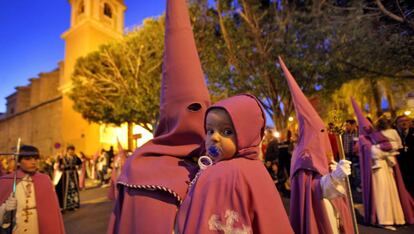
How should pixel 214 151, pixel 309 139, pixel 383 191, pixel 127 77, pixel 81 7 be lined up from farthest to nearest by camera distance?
pixel 81 7
pixel 127 77
pixel 383 191
pixel 309 139
pixel 214 151

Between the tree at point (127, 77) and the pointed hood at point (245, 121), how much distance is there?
51.0 feet

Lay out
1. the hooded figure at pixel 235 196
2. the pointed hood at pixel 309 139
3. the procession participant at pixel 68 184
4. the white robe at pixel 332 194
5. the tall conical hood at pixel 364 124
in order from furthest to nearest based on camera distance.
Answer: the procession participant at pixel 68 184 < the tall conical hood at pixel 364 124 < the pointed hood at pixel 309 139 < the white robe at pixel 332 194 < the hooded figure at pixel 235 196

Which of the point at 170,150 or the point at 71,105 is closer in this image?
the point at 170,150

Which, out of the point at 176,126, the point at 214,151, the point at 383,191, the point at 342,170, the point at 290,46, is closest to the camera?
the point at 214,151

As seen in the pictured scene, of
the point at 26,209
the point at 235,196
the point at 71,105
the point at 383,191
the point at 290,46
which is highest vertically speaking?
the point at 71,105

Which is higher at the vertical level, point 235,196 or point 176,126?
point 176,126

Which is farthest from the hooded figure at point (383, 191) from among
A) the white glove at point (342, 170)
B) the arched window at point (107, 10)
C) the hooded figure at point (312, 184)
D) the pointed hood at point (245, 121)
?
the arched window at point (107, 10)

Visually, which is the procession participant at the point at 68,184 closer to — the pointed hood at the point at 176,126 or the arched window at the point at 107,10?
the pointed hood at the point at 176,126

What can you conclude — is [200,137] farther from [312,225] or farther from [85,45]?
[85,45]

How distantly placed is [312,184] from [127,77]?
647 inches

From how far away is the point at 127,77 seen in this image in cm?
1798

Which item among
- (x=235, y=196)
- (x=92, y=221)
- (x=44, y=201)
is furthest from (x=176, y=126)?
(x=92, y=221)

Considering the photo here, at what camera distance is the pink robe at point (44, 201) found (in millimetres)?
3480

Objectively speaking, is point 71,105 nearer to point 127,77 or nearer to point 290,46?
point 127,77
